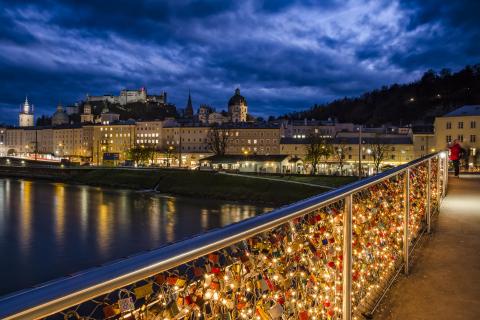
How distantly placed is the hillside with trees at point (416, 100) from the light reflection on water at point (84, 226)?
80495 mm

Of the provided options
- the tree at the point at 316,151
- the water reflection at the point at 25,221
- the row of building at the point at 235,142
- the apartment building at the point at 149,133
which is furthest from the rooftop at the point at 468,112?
the apartment building at the point at 149,133

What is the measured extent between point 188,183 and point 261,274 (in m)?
58.2

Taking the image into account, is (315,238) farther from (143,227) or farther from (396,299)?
(143,227)

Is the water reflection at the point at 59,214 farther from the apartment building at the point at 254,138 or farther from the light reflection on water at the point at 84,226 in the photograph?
the apartment building at the point at 254,138

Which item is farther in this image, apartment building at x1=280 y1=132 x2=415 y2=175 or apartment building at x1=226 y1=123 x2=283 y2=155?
apartment building at x1=226 y1=123 x2=283 y2=155

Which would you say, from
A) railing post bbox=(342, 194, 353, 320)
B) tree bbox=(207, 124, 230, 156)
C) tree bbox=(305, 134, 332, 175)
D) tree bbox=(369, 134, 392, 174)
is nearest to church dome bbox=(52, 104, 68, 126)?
tree bbox=(207, 124, 230, 156)

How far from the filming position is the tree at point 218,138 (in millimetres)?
98875

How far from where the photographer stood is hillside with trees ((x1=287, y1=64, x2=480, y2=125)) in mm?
121000

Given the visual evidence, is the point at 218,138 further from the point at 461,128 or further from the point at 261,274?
the point at 261,274

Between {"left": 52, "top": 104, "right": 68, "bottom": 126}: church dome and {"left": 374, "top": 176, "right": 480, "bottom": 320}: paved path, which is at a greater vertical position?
{"left": 52, "top": 104, "right": 68, "bottom": 126}: church dome

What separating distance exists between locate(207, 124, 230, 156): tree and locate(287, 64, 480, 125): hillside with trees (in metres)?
46.6

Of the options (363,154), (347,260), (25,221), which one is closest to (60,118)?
(363,154)

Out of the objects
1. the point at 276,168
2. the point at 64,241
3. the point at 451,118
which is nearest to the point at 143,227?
the point at 64,241

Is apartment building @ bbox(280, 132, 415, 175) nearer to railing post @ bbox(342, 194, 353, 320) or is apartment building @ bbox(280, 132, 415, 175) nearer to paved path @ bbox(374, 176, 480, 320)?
paved path @ bbox(374, 176, 480, 320)
